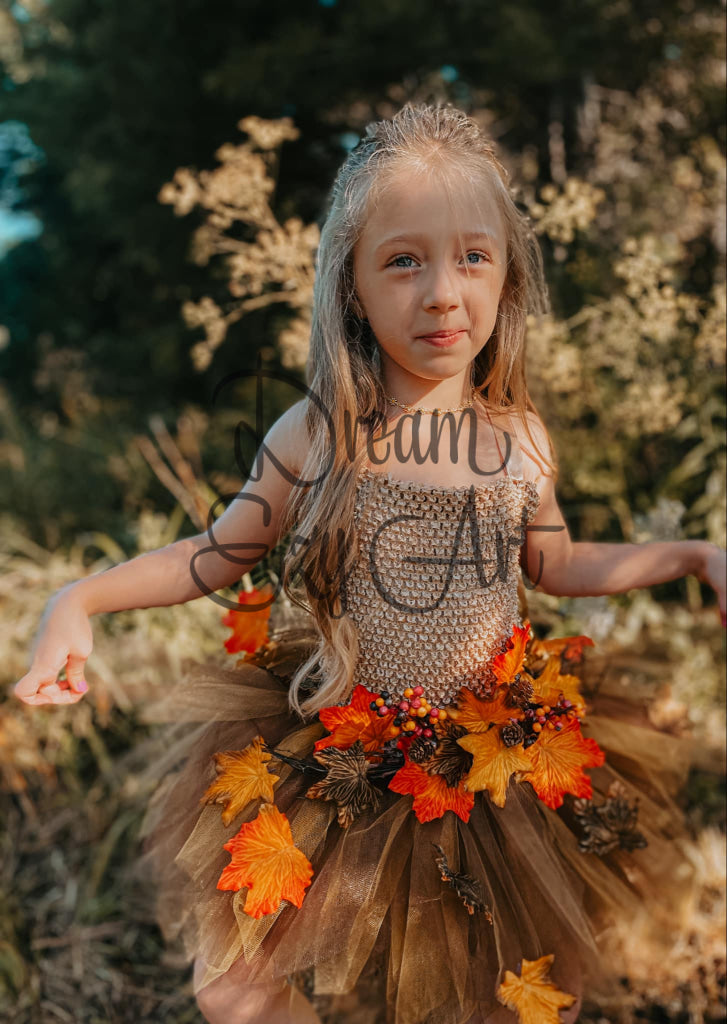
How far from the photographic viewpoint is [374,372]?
1199 millimetres

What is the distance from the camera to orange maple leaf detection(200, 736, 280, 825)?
3.70 ft

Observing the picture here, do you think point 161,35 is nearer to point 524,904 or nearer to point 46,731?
point 46,731

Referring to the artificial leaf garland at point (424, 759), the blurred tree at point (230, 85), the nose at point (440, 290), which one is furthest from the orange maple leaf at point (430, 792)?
the blurred tree at point (230, 85)

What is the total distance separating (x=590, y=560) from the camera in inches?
51.2

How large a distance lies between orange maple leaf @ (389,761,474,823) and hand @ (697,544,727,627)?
1.44 ft

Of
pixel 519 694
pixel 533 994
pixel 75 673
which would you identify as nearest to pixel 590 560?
pixel 519 694

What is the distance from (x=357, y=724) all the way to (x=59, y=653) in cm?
41

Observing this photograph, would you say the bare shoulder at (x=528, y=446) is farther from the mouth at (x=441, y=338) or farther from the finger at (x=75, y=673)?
the finger at (x=75, y=673)

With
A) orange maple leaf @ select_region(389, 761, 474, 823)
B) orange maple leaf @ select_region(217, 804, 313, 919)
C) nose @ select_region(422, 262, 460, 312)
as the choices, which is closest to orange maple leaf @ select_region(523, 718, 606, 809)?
orange maple leaf @ select_region(389, 761, 474, 823)

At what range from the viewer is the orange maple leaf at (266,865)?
3.38 ft

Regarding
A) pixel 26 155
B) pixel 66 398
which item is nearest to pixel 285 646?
pixel 66 398

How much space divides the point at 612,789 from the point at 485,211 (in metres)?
0.89

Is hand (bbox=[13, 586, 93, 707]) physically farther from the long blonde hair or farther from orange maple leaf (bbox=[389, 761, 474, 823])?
orange maple leaf (bbox=[389, 761, 474, 823])

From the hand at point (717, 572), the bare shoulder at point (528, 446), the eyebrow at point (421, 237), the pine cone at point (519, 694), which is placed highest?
the eyebrow at point (421, 237)
